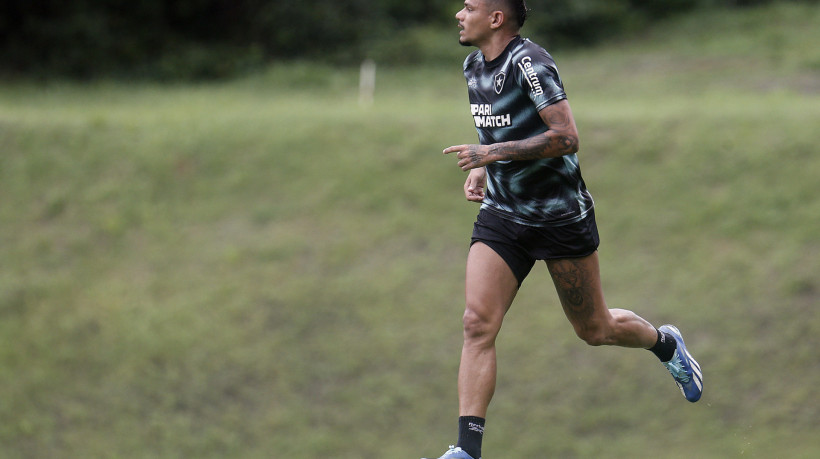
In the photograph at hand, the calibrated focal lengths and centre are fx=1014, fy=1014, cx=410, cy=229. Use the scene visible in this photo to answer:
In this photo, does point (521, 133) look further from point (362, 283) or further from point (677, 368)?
point (362, 283)

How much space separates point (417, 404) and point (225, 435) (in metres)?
2.54

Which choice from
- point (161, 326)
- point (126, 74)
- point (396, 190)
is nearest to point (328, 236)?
point (396, 190)

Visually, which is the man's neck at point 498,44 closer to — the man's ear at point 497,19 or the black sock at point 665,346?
the man's ear at point 497,19

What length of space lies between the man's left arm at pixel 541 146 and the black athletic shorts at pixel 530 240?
0.53 m

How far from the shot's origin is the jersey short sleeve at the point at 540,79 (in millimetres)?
5188

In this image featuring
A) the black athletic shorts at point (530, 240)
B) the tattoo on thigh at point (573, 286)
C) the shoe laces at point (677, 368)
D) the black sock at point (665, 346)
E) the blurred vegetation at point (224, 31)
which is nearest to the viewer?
the black athletic shorts at point (530, 240)

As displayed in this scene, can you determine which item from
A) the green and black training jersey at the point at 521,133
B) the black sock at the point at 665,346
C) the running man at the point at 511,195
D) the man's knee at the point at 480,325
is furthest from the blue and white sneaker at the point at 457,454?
the black sock at the point at 665,346

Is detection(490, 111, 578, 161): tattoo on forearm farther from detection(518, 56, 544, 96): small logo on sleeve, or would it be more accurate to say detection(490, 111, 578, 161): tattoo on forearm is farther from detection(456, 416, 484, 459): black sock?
detection(456, 416, 484, 459): black sock

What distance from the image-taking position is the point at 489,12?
5.45m

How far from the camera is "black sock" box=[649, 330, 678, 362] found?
21.6 ft

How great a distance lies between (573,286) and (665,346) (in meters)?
1.21

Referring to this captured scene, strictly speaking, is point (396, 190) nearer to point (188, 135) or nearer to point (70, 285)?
point (188, 135)

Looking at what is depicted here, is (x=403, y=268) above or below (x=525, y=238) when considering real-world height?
below

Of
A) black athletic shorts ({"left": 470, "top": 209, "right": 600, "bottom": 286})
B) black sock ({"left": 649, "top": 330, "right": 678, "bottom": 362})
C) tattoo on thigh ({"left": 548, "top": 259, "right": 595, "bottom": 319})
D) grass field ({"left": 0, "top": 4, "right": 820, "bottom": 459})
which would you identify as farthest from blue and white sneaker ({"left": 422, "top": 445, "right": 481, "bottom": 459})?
grass field ({"left": 0, "top": 4, "right": 820, "bottom": 459})
